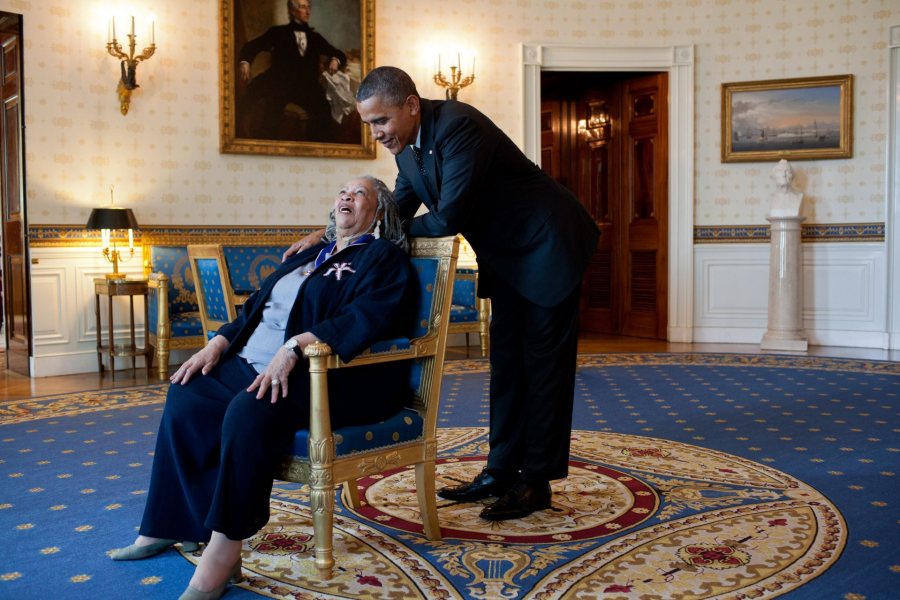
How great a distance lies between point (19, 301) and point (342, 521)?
529 cm

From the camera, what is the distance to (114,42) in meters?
6.70

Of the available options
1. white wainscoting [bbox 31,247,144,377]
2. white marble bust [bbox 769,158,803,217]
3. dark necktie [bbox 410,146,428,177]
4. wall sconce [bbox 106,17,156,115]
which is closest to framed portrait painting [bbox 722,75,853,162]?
white marble bust [bbox 769,158,803,217]

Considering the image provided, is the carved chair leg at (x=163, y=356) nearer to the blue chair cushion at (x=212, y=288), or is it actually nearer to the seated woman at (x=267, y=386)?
the blue chair cushion at (x=212, y=288)

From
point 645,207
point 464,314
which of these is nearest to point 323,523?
point 464,314

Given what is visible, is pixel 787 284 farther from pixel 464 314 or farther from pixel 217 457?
pixel 217 457

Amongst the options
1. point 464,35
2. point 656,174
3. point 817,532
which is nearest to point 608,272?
point 656,174

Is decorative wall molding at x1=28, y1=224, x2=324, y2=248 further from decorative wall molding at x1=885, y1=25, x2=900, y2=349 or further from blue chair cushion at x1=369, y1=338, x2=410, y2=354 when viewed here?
decorative wall molding at x1=885, y1=25, x2=900, y2=349

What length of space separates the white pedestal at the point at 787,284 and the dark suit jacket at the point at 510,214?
5463 millimetres

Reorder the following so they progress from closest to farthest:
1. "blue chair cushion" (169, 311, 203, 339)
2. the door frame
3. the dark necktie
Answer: the dark necktie
"blue chair cushion" (169, 311, 203, 339)
the door frame

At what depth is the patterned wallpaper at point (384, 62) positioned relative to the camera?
264 inches

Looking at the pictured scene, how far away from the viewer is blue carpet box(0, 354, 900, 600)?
252cm

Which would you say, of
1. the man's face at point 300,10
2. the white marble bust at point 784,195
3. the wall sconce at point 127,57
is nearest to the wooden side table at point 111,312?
the wall sconce at point 127,57

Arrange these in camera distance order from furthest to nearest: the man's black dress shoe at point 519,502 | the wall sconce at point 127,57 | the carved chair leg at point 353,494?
1. the wall sconce at point 127,57
2. the carved chair leg at point 353,494
3. the man's black dress shoe at point 519,502

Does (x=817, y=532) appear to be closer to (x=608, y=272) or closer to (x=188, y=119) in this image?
(x=188, y=119)
